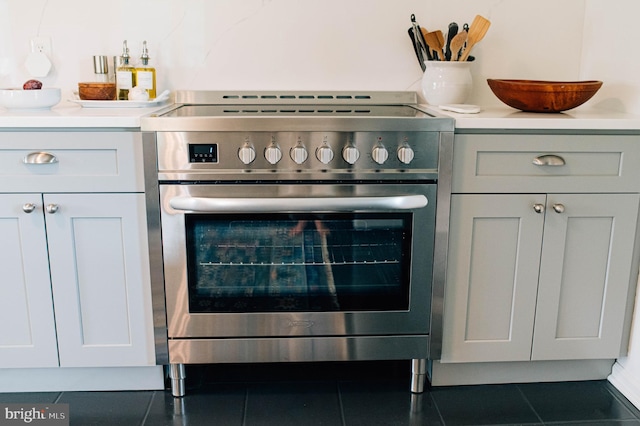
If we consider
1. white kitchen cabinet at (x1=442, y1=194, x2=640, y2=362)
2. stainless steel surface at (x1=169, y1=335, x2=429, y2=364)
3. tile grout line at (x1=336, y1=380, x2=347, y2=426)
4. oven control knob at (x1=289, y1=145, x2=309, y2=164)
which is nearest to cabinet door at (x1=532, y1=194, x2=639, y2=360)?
white kitchen cabinet at (x1=442, y1=194, x2=640, y2=362)

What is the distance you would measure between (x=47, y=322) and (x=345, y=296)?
35.7 inches

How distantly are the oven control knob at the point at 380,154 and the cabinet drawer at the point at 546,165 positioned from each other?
0.21 m

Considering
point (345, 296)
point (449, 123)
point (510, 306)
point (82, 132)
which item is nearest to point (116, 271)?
point (82, 132)

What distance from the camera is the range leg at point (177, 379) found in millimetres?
1877

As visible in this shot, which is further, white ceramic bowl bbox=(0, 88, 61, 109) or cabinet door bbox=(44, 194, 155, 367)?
white ceramic bowl bbox=(0, 88, 61, 109)

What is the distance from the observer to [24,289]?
1781 millimetres

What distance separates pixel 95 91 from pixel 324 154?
0.88 m

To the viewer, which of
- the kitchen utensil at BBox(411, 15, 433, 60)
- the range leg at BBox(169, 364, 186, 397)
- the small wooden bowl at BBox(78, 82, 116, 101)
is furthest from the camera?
the kitchen utensil at BBox(411, 15, 433, 60)

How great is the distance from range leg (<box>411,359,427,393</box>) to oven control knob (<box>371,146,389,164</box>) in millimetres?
668

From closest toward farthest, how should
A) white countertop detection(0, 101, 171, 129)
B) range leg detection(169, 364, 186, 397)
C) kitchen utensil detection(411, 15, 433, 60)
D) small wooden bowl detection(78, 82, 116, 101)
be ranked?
white countertop detection(0, 101, 171, 129) < range leg detection(169, 364, 186, 397) < small wooden bowl detection(78, 82, 116, 101) < kitchen utensil detection(411, 15, 433, 60)

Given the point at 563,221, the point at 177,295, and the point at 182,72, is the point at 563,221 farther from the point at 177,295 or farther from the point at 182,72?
→ the point at 182,72

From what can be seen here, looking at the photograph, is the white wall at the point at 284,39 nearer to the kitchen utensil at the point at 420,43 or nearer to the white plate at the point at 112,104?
the kitchen utensil at the point at 420,43

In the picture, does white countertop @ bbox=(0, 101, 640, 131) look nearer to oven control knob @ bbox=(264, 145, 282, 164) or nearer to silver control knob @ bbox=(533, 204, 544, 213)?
silver control knob @ bbox=(533, 204, 544, 213)

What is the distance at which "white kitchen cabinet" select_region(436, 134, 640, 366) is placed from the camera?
1777 millimetres
